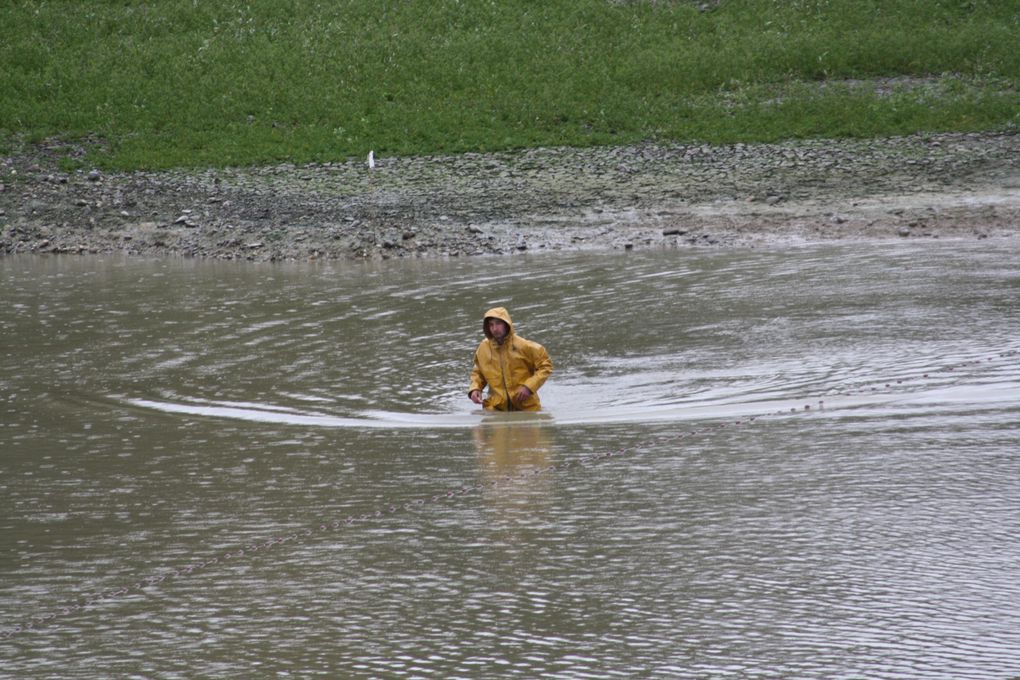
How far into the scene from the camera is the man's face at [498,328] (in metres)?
12.4

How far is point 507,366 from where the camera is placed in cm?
1257

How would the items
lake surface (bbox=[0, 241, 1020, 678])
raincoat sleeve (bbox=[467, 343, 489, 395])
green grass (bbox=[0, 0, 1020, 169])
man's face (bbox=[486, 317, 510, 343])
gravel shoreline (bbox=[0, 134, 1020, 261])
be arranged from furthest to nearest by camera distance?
green grass (bbox=[0, 0, 1020, 169])
gravel shoreline (bbox=[0, 134, 1020, 261])
raincoat sleeve (bbox=[467, 343, 489, 395])
man's face (bbox=[486, 317, 510, 343])
lake surface (bbox=[0, 241, 1020, 678])

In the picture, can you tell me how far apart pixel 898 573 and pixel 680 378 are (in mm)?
6330

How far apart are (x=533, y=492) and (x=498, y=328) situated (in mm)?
3108

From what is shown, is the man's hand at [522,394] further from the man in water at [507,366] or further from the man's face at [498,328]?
the man's face at [498,328]

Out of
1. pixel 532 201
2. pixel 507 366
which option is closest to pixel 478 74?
pixel 532 201

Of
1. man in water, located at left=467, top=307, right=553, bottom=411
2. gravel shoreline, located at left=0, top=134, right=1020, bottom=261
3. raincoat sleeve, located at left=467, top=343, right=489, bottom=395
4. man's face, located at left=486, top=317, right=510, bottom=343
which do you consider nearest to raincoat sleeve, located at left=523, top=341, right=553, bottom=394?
man in water, located at left=467, top=307, right=553, bottom=411

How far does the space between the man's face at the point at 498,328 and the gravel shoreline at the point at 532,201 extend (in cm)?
1159

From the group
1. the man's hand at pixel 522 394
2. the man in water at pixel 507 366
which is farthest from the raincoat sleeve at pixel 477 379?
the man's hand at pixel 522 394

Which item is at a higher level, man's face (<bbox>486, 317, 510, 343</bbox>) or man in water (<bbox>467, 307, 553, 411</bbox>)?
man's face (<bbox>486, 317, 510, 343</bbox>)

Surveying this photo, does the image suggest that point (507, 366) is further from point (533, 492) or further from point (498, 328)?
point (533, 492)

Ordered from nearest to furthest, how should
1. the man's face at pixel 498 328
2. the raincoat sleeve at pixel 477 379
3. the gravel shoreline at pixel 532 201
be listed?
the man's face at pixel 498 328 < the raincoat sleeve at pixel 477 379 < the gravel shoreline at pixel 532 201

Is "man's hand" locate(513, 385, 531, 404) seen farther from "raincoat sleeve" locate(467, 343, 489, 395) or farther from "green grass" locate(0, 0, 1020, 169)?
"green grass" locate(0, 0, 1020, 169)

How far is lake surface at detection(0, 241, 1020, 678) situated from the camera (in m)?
6.74
